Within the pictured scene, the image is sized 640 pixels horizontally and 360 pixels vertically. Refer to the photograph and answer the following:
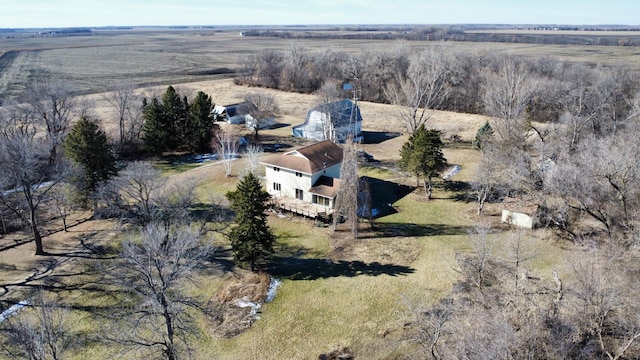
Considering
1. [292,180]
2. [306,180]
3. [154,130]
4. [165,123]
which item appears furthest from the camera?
[165,123]

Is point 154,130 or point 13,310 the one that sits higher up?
point 154,130

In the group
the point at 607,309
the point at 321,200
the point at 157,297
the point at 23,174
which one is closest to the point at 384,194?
the point at 321,200

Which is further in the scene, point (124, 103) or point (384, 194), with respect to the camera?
point (124, 103)

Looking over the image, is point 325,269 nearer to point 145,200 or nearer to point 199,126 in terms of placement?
point 145,200

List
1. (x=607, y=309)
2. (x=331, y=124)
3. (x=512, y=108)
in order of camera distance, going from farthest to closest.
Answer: (x=331, y=124) < (x=512, y=108) < (x=607, y=309)

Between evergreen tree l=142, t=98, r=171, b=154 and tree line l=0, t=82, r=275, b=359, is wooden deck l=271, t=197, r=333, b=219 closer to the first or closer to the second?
tree line l=0, t=82, r=275, b=359

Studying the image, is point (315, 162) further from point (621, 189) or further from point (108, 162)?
point (621, 189)
